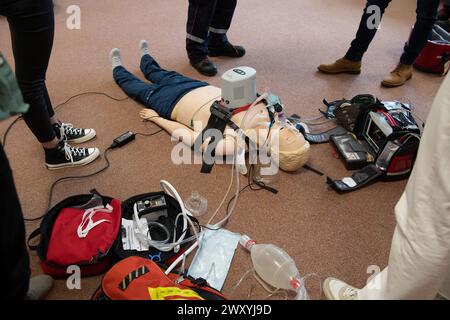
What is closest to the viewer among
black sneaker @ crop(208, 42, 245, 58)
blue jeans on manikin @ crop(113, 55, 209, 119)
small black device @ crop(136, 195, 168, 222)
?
small black device @ crop(136, 195, 168, 222)

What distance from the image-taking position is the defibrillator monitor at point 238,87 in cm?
142

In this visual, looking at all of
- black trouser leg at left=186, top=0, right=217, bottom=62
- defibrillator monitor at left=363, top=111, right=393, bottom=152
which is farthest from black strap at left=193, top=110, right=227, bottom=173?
black trouser leg at left=186, top=0, right=217, bottom=62

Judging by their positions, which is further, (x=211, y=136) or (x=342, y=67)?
(x=342, y=67)

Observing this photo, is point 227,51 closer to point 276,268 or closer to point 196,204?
point 196,204

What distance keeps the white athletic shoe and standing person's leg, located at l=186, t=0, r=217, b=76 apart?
4.74 ft

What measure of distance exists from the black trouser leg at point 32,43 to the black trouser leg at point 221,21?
1.22 metres

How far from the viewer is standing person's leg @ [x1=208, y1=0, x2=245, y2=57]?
6.99 ft

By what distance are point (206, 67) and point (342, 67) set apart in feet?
2.78

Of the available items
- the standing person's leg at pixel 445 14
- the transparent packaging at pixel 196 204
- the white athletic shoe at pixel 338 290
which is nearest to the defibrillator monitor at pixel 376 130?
the white athletic shoe at pixel 338 290

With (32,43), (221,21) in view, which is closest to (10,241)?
(32,43)

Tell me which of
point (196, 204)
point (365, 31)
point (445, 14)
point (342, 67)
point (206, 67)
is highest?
point (445, 14)

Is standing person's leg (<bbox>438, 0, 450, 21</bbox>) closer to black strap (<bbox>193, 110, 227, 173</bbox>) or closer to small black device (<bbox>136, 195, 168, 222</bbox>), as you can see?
black strap (<bbox>193, 110, 227, 173</bbox>)

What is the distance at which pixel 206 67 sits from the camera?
211 centimetres

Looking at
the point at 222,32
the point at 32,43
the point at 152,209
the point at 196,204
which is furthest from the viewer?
the point at 222,32
